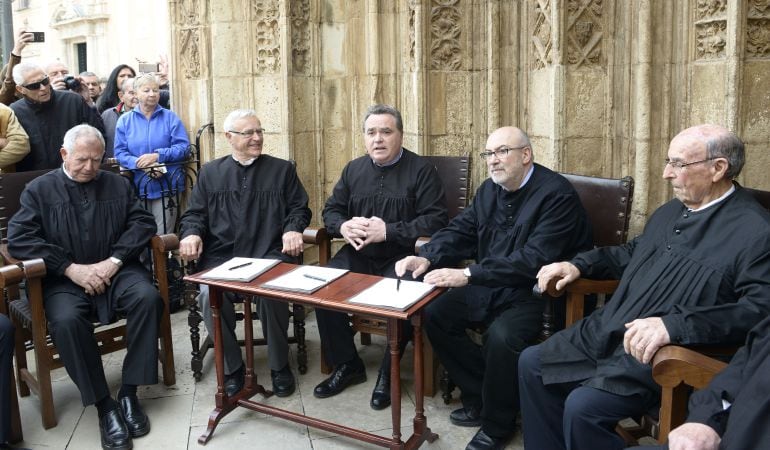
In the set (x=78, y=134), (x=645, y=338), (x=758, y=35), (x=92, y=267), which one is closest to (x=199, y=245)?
(x=92, y=267)

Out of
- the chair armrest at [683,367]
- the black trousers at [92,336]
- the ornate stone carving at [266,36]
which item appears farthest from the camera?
the ornate stone carving at [266,36]

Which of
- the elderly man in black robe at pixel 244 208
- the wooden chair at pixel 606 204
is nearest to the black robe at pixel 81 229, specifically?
the elderly man in black robe at pixel 244 208

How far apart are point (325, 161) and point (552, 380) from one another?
315cm

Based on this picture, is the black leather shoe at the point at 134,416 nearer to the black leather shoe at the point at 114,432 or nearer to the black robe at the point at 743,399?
the black leather shoe at the point at 114,432

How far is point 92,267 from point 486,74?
273cm

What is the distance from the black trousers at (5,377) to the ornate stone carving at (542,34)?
3187 millimetres

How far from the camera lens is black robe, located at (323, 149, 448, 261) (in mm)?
4160

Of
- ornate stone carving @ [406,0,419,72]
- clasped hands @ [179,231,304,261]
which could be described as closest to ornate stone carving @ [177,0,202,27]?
ornate stone carving @ [406,0,419,72]

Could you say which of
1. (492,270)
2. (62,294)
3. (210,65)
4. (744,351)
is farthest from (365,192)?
(744,351)

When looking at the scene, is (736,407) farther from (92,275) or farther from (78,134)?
(78,134)

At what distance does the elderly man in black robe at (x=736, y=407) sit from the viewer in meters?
2.00

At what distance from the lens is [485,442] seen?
3.31 m

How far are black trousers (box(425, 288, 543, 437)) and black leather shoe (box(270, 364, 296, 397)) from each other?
887 millimetres

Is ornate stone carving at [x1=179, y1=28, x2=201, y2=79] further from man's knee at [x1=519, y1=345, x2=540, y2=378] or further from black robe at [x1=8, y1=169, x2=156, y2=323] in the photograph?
man's knee at [x1=519, y1=345, x2=540, y2=378]
